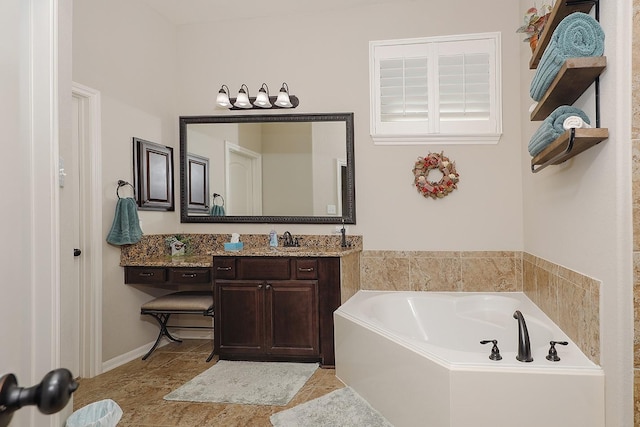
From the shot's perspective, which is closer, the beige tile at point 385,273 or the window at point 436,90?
the window at point 436,90

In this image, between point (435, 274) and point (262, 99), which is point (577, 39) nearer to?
point (435, 274)

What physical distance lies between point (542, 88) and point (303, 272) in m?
2.05

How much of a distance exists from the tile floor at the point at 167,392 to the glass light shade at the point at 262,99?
7.40 feet

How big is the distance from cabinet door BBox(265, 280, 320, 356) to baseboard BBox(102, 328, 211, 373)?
3.48 feet

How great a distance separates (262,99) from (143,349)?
7.95ft

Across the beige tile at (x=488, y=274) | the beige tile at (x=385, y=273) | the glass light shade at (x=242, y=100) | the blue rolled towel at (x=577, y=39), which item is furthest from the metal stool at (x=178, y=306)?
the blue rolled towel at (x=577, y=39)

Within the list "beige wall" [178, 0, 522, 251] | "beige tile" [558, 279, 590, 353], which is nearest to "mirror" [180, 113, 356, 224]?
"beige wall" [178, 0, 522, 251]

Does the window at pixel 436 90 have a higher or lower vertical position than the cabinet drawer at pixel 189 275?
higher

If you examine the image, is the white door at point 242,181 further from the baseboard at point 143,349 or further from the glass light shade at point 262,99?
the baseboard at point 143,349

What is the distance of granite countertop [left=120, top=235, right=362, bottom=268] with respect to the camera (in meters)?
3.36

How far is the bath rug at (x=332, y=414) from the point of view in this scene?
7.70 feet

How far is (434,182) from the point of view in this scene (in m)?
3.67

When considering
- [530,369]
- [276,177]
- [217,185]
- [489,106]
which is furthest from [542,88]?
[217,185]

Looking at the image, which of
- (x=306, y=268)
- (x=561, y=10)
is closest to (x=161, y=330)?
(x=306, y=268)
